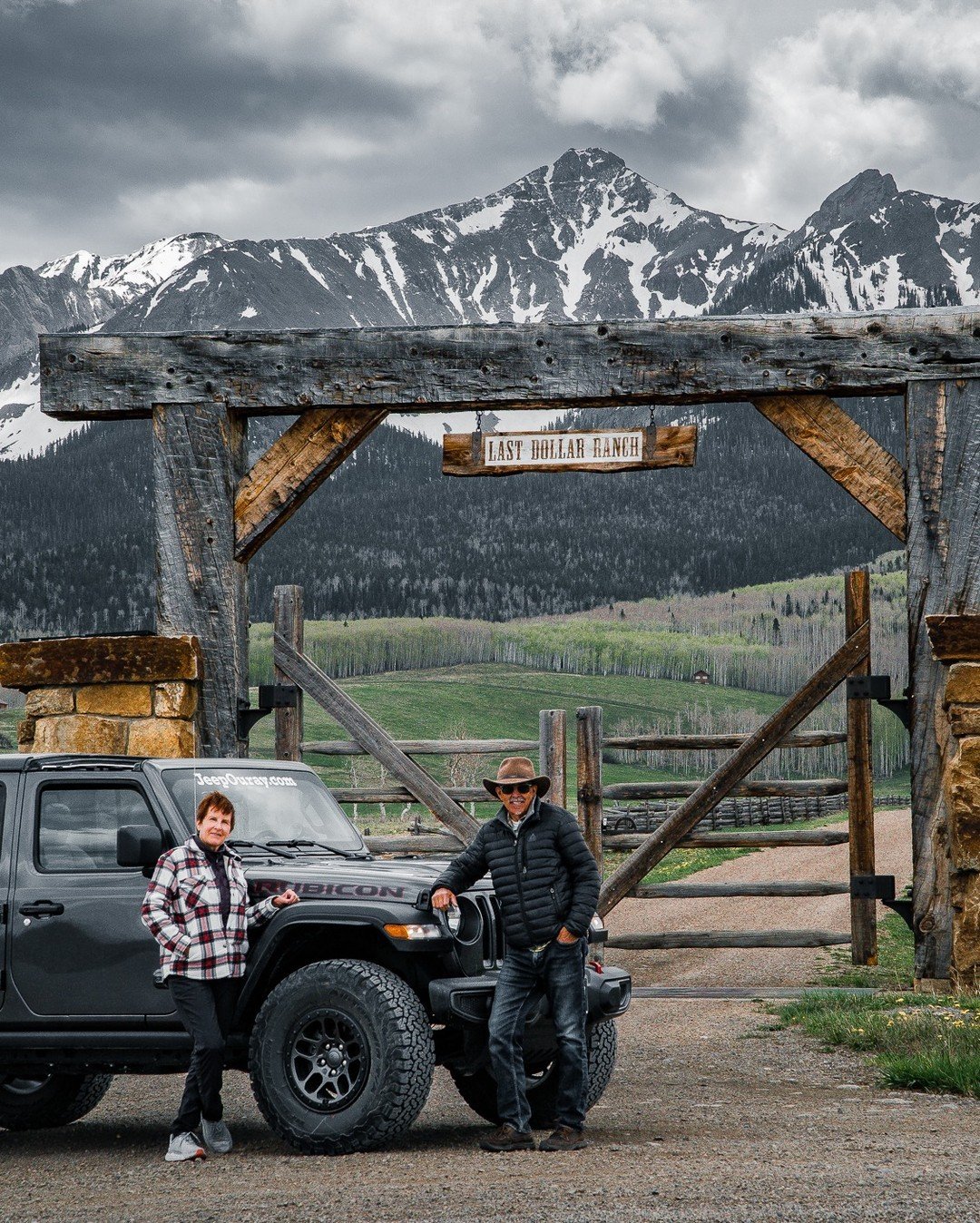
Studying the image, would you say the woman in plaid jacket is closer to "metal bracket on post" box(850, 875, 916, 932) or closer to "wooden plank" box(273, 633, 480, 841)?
"wooden plank" box(273, 633, 480, 841)

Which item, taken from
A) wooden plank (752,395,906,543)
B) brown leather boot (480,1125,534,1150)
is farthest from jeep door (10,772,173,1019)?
wooden plank (752,395,906,543)

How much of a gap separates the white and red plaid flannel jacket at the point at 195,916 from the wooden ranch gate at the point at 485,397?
381 centimetres

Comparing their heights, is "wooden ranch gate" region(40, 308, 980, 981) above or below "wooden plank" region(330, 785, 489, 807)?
above

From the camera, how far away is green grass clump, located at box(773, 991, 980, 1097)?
780 cm

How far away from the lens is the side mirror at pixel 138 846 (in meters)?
6.73

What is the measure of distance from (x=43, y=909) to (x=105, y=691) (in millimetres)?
3143

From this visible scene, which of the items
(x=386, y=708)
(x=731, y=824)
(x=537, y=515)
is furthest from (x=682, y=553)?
(x=731, y=824)

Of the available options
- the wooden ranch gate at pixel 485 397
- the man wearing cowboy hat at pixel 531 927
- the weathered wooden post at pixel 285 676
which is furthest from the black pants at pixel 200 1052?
the weathered wooden post at pixel 285 676

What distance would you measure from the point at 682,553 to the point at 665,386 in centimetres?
15178

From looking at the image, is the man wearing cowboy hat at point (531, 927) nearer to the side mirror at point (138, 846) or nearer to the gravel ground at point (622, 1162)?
the gravel ground at point (622, 1162)

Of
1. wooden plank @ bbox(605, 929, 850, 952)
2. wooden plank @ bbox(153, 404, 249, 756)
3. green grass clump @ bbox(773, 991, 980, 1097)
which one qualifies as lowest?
green grass clump @ bbox(773, 991, 980, 1097)

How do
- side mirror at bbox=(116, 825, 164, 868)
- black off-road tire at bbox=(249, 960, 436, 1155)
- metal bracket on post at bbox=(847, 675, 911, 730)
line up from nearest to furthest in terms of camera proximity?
black off-road tire at bbox=(249, 960, 436, 1155) < side mirror at bbox=(116, 825, 164, 868) < metal bracket on post at bbox=(847, 675, 911, 730)

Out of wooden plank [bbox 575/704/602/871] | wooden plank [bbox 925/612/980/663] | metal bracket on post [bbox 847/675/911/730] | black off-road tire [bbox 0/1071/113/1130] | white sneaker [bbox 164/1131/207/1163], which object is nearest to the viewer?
white sneaker [bbox 164/1131/207/1163]

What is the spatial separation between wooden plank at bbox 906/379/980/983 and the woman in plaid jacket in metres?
4.99
